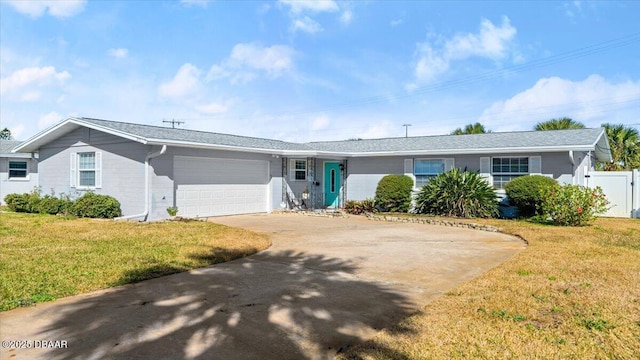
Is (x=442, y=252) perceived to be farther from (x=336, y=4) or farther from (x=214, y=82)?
(x=214, y=82)

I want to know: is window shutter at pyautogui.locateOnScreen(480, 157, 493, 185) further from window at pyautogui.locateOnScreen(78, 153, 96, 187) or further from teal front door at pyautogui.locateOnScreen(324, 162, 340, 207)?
window at pyautogui.locateOnScreen(78, 153, 96, 187)

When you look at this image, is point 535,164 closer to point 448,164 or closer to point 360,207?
point 448,164

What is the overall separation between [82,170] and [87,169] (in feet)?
1.00

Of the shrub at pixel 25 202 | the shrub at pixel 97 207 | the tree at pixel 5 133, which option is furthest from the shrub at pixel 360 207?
the tree at pixel 5 133

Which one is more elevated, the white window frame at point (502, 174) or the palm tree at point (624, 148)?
the palm tree at point (624, 148)

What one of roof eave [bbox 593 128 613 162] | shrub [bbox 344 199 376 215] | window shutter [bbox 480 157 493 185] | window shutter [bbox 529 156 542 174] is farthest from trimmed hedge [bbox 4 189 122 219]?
roof eave [bbox 593 128 613 162]

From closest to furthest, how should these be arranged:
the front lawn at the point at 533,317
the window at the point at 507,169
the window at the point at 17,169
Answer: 1. the front lawn at the point at 533,317
2. the window at the point at 507,169
3. the window at the point at 17,169

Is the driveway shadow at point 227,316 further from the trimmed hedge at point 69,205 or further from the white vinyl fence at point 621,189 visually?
the white vinyl fence at point 621,189

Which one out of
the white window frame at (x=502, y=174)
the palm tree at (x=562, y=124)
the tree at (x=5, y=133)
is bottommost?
the white window frame at (x=502, y=174)

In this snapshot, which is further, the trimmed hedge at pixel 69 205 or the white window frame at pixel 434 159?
the white window frame at pixel 434 159

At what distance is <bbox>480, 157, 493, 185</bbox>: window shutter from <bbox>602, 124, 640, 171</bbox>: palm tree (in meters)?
10.8

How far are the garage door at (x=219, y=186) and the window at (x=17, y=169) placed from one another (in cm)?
1302

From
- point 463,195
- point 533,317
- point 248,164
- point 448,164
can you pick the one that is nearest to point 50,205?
point 248,164

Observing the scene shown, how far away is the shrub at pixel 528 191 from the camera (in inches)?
559
